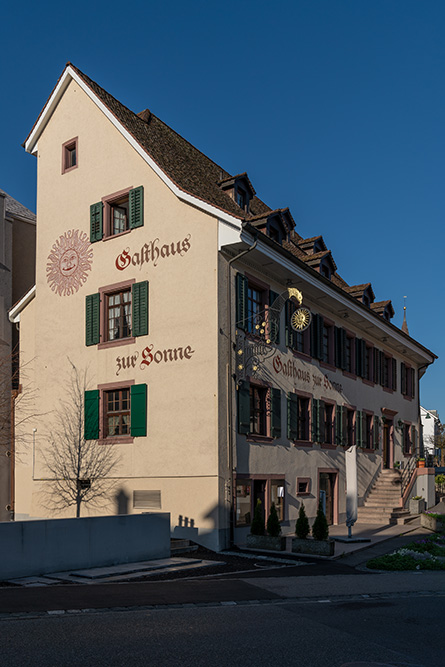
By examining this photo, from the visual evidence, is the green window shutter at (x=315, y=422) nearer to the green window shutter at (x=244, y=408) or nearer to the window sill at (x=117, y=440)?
the green window shutter at (x=244, y=408)

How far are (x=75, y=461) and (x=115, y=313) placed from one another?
16.0 feet

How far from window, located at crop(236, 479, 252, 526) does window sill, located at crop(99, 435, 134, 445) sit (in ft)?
11.9

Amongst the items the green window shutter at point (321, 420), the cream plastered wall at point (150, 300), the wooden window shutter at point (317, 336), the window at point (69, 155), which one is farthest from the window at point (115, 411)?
the window at point (69, 155)

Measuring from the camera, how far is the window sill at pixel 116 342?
22.2 meters

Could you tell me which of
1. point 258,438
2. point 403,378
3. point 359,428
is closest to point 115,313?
point 258,438

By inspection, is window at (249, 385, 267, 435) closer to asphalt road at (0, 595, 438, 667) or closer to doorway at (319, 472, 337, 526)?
doorway at (319, 472, 337, 526)

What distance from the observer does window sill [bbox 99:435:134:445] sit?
2182 centimetres

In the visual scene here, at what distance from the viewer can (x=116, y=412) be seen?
22625 mm

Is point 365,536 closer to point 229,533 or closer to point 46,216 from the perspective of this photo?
point 229,533

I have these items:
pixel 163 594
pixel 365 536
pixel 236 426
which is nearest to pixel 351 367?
pixel 365 536

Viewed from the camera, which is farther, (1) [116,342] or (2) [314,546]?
(1) [116,342]

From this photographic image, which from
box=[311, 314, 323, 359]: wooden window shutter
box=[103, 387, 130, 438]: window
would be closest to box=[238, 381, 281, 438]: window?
box=[311, 314, 323, 359]: wooden window shutter

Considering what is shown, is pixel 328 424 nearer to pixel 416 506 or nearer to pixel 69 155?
pixel 416 506

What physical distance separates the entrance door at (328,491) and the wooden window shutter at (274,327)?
19.0 feet
